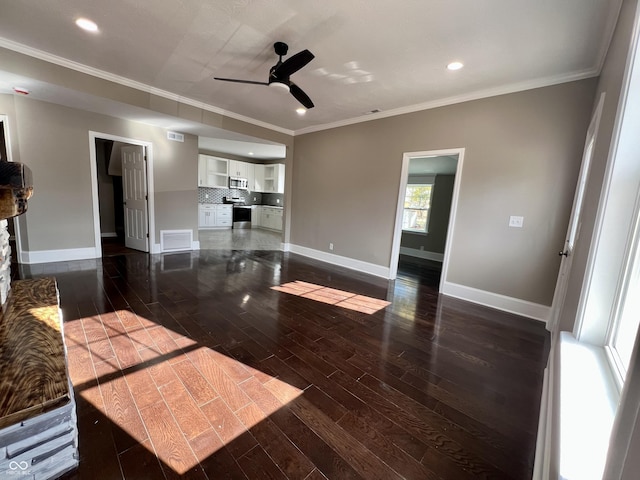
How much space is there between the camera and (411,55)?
2.63m

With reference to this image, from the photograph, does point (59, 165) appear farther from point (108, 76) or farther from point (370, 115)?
point (370, 115)

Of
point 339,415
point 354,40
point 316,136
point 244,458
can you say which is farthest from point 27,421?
point 316,136

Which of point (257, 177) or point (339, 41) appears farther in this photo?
point (257, 177)

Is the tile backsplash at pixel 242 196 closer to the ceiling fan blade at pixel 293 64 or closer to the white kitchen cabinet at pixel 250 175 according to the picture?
the white kitchen cabinet at pixel 250 175

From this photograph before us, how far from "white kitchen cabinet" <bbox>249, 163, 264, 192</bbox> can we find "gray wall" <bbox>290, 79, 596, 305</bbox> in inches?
225

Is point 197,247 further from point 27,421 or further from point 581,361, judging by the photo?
point 581,361

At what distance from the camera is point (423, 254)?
6680 mm

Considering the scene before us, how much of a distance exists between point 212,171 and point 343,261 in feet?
19.4

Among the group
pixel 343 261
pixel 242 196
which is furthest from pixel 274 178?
pixel 343 261

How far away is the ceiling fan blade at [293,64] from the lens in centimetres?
227

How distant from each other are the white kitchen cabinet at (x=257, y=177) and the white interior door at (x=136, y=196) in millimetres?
4824

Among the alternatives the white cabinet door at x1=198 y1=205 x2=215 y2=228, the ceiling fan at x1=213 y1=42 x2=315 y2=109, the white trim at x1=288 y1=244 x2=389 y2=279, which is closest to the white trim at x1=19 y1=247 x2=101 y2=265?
the white trim at x1=288 y1=244 x2=389 y2=279

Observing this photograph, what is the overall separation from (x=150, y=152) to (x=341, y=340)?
192 inches

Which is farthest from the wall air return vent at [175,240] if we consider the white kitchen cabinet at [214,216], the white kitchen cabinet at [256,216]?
the white kitchen cabinet at [256,216]
